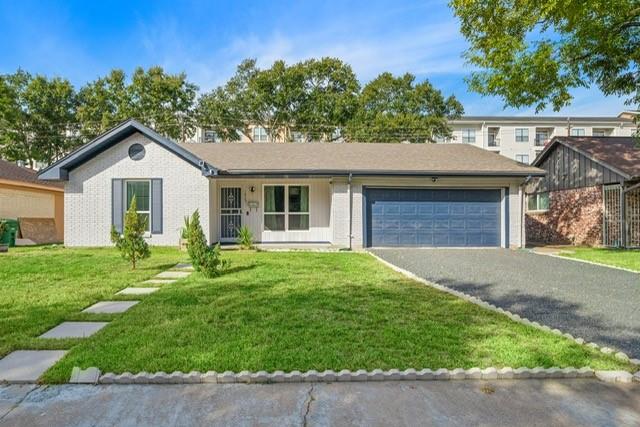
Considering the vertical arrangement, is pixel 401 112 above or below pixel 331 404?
above

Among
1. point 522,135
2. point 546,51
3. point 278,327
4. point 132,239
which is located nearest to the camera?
point 278,327

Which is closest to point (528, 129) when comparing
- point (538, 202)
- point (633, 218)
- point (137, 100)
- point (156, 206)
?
point (538, 202)

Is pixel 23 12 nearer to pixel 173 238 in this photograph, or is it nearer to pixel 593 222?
pixel 173 238

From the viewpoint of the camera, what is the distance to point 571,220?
1689 centimetres

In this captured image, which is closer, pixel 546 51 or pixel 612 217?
pixel 546 51

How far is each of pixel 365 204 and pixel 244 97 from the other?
24800 millimetres

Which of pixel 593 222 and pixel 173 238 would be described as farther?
pixel 593 222

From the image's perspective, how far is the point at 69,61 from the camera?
890 inches

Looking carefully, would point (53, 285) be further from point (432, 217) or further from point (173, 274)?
point (432, 217)

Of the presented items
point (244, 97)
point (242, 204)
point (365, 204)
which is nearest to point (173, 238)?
point (242, 204)

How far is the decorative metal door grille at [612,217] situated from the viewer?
578 inches

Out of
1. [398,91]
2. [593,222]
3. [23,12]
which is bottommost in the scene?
[593,222]

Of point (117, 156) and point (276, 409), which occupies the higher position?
point (117, 156)

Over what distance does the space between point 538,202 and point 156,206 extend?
56.6 ft
